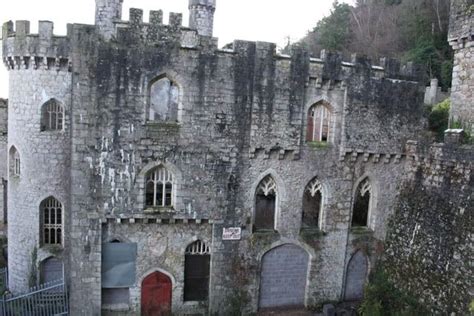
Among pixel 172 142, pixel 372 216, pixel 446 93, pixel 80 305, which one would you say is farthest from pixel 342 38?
pixel 80 305

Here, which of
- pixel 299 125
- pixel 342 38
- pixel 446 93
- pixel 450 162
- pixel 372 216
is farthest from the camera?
pixel 342 38

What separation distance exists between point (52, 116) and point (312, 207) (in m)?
11.0

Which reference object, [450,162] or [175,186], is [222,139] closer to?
[175,186]

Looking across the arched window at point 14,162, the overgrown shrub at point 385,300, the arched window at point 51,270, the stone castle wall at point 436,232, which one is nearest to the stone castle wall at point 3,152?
the arched window at point 14,162

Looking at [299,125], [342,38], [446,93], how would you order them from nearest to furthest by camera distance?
[299,125] → [446,93] → [342,38]

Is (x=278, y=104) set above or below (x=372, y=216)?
above

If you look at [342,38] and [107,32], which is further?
[342,38]

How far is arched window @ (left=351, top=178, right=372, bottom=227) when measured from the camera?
17141 mm

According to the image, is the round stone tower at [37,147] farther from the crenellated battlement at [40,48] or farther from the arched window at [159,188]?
the arched window at [159,188]

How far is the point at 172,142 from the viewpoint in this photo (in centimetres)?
1441

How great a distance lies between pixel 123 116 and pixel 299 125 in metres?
6.33

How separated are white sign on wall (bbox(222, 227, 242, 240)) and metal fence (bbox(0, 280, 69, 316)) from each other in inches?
250

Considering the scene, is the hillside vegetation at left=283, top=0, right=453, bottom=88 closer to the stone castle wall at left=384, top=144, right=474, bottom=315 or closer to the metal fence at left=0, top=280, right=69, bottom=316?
the stone castle wall at left=384, top=144, right=474, bottom=315

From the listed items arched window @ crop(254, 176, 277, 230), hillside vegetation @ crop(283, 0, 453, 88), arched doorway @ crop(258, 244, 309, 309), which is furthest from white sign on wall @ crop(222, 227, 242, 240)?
hillside vegetation @ crop(283, 0, 453, 88)
